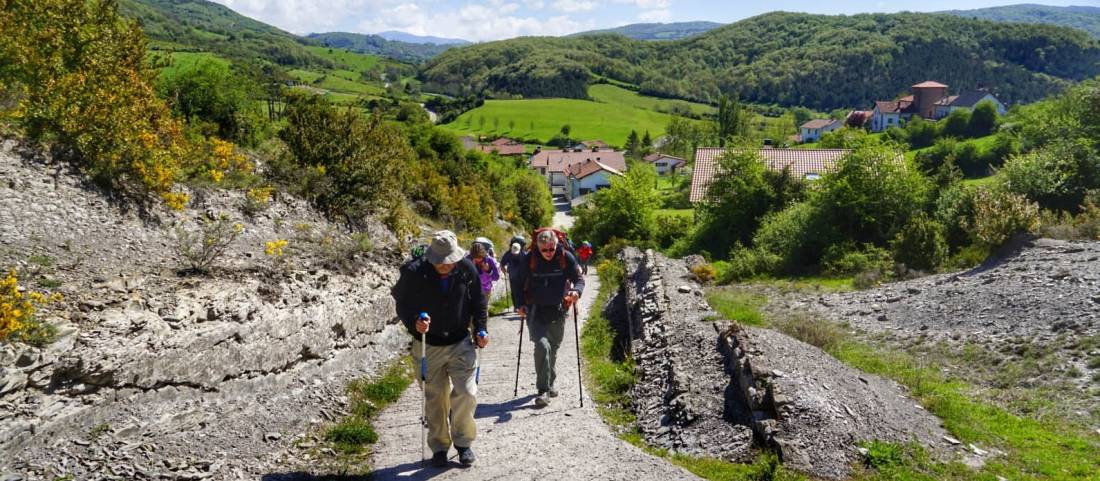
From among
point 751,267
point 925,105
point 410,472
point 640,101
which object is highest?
point 640,101

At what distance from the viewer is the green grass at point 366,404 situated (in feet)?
24.5

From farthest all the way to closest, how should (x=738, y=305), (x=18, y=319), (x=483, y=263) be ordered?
(x=738, y=305) < (x=483, y=263) < (x=18, y=319)

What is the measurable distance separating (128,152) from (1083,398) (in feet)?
47.0

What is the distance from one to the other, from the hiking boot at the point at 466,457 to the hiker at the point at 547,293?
2230 mm

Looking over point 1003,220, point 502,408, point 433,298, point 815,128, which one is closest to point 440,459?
point 433,298

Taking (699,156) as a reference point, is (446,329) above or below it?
above

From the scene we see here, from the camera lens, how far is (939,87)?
142 metres

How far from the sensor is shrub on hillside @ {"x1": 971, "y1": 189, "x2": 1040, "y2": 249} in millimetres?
19266

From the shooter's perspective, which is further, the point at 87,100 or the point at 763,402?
the point at 87,100

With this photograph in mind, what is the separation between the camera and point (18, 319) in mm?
5645

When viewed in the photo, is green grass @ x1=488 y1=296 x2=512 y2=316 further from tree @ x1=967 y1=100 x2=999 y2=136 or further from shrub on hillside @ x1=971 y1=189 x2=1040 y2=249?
tree @ x1=967 y1=100 x2=999 y2=136

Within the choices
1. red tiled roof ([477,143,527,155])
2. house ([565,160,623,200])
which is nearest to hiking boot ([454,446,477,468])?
house ([565,160,623,200])

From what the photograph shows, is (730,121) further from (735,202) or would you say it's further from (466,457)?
(466,457)

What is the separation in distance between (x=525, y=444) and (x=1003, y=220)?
1858cm
